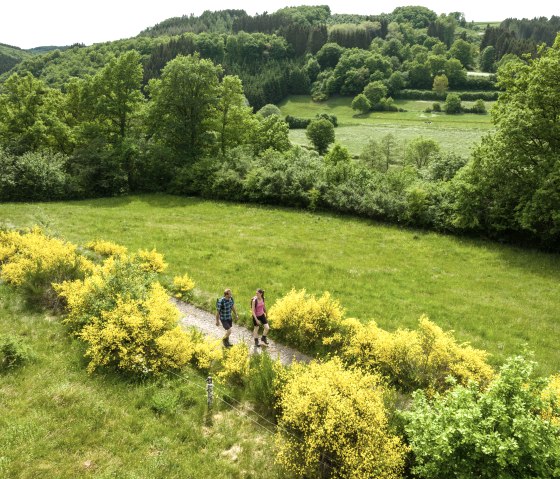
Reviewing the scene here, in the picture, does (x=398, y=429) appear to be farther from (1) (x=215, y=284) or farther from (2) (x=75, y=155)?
(2) (x=75, y=155)

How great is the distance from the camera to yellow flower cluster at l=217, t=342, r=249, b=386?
12242mm

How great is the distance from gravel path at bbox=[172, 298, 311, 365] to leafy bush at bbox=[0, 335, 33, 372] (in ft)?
18.8

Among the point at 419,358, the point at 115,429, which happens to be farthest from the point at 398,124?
the point at 115,429

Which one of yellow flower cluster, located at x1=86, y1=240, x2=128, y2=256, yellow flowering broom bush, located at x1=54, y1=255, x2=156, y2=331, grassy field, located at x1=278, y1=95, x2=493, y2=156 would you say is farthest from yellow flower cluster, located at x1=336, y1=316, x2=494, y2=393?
grassy field, located at x1=278, y1=95, x2=493, y2=156

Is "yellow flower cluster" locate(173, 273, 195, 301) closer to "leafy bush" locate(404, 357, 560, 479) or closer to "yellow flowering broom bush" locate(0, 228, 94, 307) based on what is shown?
"yellow flowering broom bush" locate(0, 228, 94, 307)

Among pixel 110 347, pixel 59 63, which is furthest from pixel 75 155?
pixel 59 63

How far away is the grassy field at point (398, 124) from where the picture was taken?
8731 cm

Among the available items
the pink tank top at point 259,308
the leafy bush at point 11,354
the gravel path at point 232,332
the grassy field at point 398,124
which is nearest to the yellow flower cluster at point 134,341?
the leafy bush at point 11,354

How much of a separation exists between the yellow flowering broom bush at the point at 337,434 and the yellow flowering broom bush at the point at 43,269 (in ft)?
39.7

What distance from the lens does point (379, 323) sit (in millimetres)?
16484

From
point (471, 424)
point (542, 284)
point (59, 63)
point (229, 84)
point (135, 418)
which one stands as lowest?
point (542, 284)

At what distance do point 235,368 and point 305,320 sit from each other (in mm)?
3659

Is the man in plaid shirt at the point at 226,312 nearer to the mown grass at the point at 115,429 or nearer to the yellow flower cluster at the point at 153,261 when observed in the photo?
the mown grass at the point at 115,429

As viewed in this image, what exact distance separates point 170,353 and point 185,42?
614 ft
